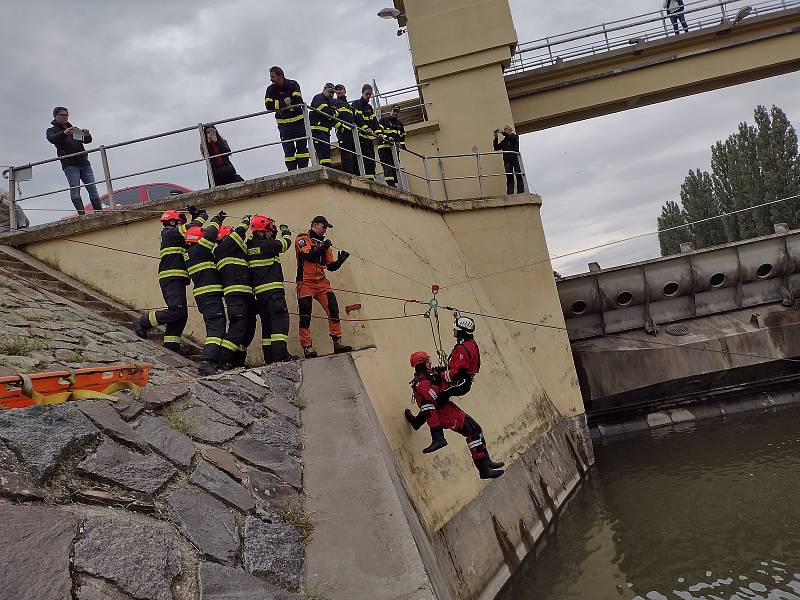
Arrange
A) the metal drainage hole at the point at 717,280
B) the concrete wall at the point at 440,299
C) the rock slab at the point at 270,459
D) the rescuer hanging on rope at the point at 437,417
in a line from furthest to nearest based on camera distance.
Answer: the metal drainage hole at the point at 717,280 → the concrete wall at the point at 440,299 → the rescuer hanging on rope at the point at 437,417 → the rock slab at the point at 270,459

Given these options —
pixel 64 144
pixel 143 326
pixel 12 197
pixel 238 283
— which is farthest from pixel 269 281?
pixel 12 197

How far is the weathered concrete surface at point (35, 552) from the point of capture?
230 centimetres

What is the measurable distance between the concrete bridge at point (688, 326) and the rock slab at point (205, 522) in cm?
1194

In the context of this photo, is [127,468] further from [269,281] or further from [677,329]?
[677,329]

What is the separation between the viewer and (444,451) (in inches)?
275

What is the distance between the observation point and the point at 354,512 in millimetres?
3916

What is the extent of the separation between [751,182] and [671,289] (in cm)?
2571

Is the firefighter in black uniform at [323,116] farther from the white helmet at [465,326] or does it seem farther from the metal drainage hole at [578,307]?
the metal drainage hole at [578,307]

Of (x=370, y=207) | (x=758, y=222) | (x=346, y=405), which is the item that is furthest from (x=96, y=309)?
(x=758, y=222)

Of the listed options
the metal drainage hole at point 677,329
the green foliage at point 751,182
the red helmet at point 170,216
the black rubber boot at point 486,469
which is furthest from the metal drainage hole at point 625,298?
the green foliage at point 751,182

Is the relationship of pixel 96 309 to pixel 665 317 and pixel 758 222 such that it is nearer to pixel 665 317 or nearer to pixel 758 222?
A: pixel 665 317

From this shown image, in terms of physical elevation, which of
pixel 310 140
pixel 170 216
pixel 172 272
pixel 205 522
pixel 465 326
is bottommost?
pixel 205 522

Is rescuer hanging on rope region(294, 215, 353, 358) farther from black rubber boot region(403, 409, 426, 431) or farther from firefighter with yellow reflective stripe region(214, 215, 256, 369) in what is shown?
black rubber boot region(403, 409, 426, 431)

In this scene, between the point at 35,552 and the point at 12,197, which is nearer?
the point at 35,552
